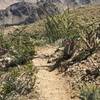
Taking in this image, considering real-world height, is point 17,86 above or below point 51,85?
above

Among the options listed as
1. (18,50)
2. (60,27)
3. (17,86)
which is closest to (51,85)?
(17,86)

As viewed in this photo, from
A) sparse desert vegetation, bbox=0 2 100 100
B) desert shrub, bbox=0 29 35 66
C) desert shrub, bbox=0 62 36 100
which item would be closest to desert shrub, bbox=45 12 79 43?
sparse desert vegetation, bbox=0 2 100 100

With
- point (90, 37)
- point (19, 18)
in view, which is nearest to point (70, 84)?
point (90, 37)

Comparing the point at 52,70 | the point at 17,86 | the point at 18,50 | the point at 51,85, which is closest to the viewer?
the point at 17,86

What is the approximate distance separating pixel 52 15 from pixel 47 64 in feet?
19.1

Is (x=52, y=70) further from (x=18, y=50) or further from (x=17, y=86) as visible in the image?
(x=18, y=50)

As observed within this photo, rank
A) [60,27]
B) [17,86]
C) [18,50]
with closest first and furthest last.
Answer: [17,86] < [18,50] < [60,27]

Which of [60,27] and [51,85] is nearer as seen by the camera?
[51,85]

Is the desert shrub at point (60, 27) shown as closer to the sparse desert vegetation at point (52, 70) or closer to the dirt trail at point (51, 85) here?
the sparse desert vegetation at point (52, 70)

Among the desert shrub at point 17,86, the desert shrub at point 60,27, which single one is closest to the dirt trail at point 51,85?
the desert shrub at point 17,86

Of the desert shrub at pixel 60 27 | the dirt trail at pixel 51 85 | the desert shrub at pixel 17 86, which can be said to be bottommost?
the desert shrub at pixel 60 27

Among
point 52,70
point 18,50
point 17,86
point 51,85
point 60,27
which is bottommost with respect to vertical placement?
point 60,27

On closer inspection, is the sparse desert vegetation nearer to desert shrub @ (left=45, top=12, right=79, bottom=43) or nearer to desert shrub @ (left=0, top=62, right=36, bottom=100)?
desert shrub @ (left=0, top=62, right=36, bottom=100)

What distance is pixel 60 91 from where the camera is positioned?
10.8m
